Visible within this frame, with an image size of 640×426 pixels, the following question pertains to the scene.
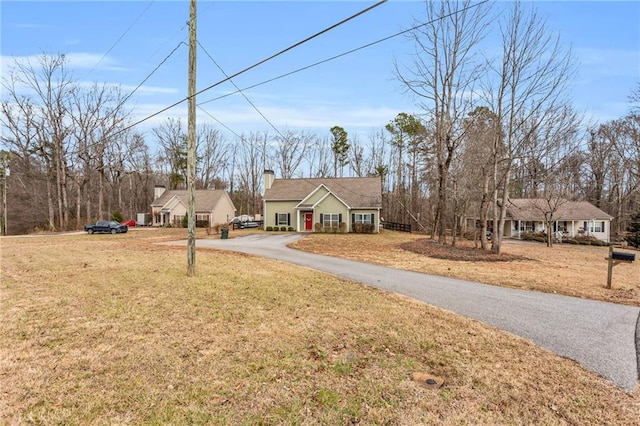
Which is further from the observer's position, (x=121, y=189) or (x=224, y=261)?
(x=121, y=189)

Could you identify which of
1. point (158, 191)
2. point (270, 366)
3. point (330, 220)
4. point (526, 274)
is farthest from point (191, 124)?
point (158, 191)

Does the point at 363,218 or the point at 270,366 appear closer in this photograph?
the point at 270,366

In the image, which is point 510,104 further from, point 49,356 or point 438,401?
point 49,356

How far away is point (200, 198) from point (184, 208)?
2.22 m

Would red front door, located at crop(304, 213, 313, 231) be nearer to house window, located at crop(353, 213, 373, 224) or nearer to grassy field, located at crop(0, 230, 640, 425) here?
house window, located at crop(353, 213, 373, 224)

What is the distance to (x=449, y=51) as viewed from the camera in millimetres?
20344

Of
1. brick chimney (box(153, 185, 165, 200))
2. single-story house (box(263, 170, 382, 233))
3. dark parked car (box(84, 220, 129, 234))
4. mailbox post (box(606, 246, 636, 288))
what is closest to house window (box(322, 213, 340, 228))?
single-story house (box(263, 170, 382, 233))

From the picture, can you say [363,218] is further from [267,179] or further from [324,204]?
[267,179]

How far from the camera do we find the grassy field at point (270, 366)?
10.1 feet

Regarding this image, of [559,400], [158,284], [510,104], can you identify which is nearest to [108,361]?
[158,284]

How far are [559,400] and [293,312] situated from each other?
13.2 feet

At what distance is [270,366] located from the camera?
3973mm

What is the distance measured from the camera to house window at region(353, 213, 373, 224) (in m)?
31.6

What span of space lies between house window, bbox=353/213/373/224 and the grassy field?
24597 millimetres
